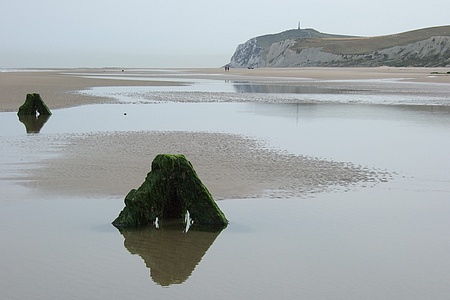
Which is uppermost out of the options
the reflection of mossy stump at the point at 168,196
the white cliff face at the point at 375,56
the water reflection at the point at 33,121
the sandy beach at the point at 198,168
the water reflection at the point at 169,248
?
the reflection of mossy stump at the point at 168,196

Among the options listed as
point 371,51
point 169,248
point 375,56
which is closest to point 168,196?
point 169,248

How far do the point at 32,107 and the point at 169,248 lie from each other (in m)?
17.1

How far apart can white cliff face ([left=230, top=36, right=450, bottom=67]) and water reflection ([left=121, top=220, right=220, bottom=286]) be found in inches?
4475

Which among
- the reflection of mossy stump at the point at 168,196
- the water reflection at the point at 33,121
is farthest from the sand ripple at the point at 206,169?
the water reflection at the point at 33,121

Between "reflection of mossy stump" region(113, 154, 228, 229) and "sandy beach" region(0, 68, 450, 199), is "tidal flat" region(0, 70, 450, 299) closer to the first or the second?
"sandy beach" region(0, 68, 450, 199)

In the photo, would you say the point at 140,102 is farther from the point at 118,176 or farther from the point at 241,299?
the point at 241,299

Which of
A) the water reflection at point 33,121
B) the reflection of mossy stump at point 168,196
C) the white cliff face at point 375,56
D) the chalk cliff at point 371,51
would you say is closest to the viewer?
the reflection of mossy stump at point 168,196

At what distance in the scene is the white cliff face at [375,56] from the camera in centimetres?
12325

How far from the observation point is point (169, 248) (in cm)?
797

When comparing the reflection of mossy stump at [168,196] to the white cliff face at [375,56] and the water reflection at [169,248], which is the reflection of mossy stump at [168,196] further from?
the white cliff face at [375,56]

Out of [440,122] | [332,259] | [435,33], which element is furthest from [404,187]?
[435,33]

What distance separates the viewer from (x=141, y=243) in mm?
8109

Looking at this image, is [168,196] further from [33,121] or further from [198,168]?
[33,121]

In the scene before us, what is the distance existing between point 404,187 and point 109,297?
721cm
